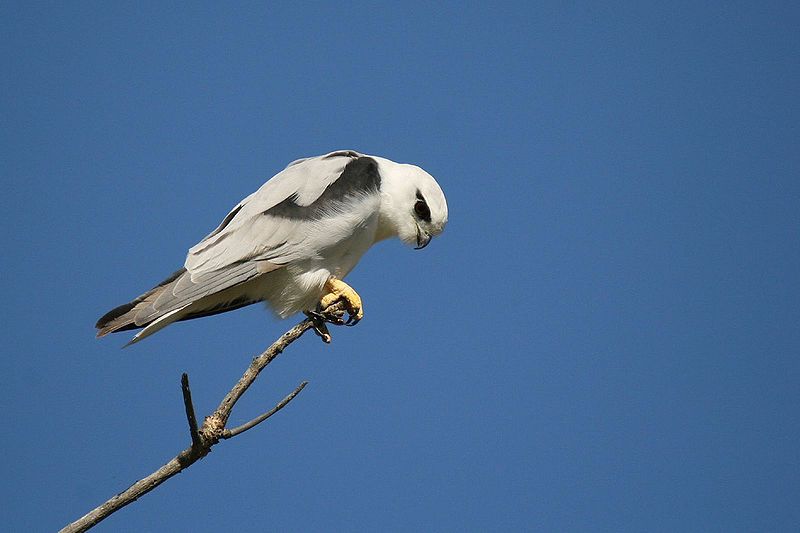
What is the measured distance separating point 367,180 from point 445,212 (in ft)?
1.86

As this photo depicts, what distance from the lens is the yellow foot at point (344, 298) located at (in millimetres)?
4711

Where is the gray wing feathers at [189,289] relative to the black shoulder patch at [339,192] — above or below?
below

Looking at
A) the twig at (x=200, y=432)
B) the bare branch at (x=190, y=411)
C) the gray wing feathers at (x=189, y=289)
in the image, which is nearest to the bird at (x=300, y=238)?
the gray wing feathers at (x=189, y=289)

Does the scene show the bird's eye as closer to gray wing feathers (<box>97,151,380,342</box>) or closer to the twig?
gray wing feathers (<box>97,151,380,342</box>)

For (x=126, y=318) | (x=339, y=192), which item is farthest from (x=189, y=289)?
(x=339, y=192)

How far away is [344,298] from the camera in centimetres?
472

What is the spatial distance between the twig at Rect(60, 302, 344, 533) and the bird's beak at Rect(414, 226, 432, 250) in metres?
1.46

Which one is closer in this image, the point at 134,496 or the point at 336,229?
the point at 134,496

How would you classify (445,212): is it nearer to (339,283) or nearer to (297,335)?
(339,283)

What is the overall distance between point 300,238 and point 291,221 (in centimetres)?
11

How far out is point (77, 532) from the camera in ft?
9.96

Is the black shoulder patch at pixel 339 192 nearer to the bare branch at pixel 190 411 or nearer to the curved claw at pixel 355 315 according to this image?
the curved claw at pixel 355 315

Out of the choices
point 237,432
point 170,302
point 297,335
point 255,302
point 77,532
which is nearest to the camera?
point 77,532

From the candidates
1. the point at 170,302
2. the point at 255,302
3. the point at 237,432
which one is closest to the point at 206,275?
the point at 170,302
